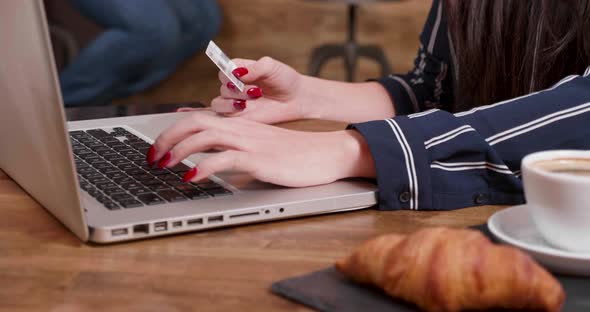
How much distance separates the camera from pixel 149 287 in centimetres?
65

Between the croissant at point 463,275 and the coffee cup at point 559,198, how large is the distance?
9cm

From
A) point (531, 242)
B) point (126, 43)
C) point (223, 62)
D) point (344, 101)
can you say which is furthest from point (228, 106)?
point (126, 43)

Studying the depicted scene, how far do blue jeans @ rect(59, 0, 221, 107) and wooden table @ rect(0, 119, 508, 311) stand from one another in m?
2.18

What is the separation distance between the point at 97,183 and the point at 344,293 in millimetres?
335

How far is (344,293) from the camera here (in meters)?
0.61

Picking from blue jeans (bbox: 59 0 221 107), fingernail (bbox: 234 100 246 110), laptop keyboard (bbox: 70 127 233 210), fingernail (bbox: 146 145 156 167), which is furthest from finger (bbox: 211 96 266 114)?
blue jeans (bbox: 59 0 221 107)

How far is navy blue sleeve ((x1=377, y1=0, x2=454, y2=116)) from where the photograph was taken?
1.36 meters

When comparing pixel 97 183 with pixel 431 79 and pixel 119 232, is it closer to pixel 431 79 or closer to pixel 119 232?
pixel 119 232

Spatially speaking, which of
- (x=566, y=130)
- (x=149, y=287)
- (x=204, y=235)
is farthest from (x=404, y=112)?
(x=149, y=287)

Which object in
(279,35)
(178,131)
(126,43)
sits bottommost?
(279,35)

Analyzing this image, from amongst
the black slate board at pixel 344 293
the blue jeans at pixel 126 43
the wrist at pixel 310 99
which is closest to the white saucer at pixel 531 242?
the black slate board at pixel 344 293

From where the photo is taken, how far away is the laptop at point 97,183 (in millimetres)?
687

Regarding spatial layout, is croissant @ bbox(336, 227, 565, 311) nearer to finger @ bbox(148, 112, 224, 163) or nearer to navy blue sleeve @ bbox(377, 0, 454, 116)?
finger @ bbox(148, 112, 224, 163)

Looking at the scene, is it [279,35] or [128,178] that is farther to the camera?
[279,35]
